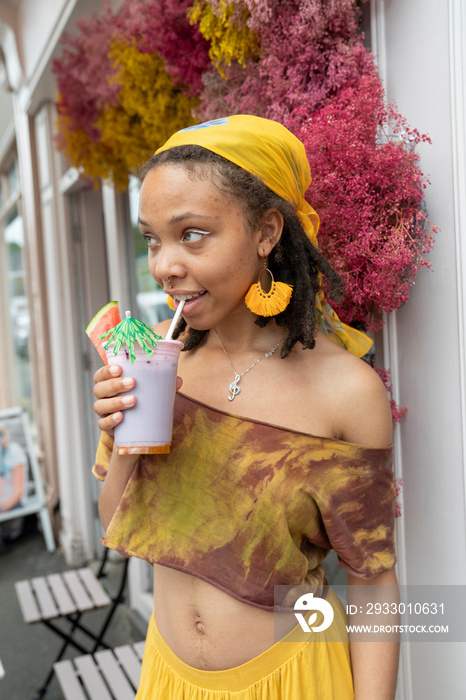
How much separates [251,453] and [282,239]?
0.47 m

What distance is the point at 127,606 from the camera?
4316 mm

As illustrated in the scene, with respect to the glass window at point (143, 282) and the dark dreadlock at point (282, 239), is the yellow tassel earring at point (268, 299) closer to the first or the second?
the dark dreadlock at point (282, 239)

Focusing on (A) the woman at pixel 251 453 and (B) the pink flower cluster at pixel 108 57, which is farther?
(B) the pink flower cluster at pixel 108 57

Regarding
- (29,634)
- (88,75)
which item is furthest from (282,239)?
(29,634)

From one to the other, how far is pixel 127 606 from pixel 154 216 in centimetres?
393

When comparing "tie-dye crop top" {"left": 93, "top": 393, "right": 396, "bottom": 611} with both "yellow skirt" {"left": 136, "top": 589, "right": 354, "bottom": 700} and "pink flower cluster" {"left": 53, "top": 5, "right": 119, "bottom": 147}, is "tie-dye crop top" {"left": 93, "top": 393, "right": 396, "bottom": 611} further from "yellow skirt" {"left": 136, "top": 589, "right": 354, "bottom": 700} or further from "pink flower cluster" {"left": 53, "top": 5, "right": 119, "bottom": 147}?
"pink flower cluster" {"left": 53, "top": 5, "right": 119, "bottom": 147}

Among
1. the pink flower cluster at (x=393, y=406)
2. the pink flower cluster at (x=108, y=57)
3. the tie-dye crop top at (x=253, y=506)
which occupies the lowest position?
the tie-dye crop top at (x=253, y=506)

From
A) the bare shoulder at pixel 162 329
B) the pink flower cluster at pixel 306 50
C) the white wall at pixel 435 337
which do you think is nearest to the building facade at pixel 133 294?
the white wall at pixel 435 337

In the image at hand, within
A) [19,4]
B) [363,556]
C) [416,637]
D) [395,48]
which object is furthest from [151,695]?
[19,4]

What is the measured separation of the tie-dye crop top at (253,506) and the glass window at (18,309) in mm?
7262

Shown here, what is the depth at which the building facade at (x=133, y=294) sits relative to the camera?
4.61ft

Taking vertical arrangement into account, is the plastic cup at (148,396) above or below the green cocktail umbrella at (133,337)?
below

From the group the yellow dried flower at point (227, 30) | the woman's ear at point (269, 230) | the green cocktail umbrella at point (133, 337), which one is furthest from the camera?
the yellow dried flower at point (227, 30)

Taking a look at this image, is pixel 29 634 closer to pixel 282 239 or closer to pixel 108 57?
pixel 108 57
